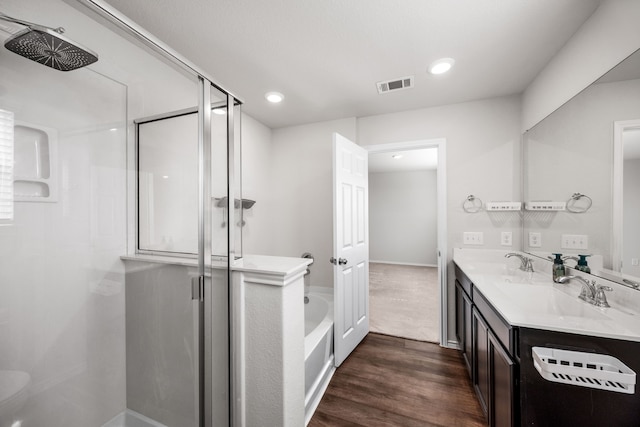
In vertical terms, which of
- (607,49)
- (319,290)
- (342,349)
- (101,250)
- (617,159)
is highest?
(607,49)

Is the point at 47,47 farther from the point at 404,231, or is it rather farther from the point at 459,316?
the point at 404,231

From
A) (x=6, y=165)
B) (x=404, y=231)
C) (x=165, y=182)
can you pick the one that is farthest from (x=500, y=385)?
(x=404, y=231)

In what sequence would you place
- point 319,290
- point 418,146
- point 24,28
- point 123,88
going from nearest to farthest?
point 24,28 < point 123,88 < point 418,146 < point 319,290

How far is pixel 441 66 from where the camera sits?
5.89ft

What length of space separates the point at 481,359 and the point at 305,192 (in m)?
2.27

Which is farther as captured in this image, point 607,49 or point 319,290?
point 319,290

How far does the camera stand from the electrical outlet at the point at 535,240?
1942 mm

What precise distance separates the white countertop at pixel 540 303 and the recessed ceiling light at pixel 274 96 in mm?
2253

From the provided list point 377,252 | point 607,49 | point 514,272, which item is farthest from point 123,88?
point 377,252

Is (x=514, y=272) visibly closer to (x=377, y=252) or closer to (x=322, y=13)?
(x=322, y=13)

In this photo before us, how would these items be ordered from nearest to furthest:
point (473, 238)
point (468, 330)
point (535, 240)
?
1. point (468, 330)
2. point (535, 240)
3. point (473, 238)

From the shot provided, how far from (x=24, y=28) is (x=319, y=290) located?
2775mm

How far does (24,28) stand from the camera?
0.83 metres

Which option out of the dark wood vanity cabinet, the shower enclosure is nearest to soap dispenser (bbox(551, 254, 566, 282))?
the dark wood vanity cabinet
